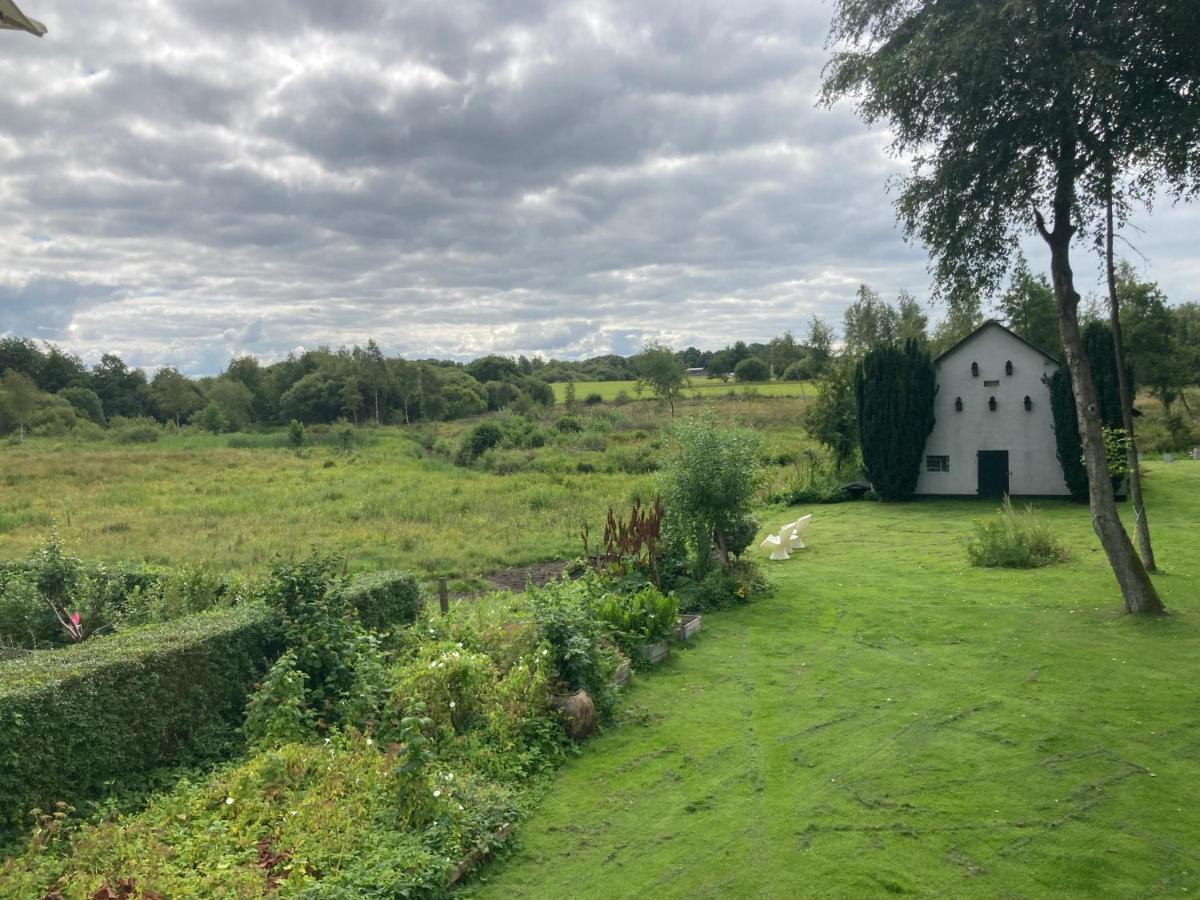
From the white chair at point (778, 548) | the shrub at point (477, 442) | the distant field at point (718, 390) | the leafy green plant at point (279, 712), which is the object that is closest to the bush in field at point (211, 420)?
the distant field at point (718, 390)

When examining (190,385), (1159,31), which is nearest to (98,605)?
(1159,31)

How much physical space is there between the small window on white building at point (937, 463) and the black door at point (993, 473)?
3.24 feet

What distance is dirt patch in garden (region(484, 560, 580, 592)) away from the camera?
14031mm

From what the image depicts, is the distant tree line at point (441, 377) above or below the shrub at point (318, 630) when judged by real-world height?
above

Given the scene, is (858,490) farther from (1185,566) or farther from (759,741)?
(759,741)

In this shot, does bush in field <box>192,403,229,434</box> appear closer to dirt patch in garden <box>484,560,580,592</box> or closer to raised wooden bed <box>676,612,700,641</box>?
dirt patch in garden <box>484,560,580,592</box>

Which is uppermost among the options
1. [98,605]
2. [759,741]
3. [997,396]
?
[997,396]

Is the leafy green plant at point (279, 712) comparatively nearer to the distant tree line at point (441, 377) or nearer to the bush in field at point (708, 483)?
the bush in field at point (708, 483)

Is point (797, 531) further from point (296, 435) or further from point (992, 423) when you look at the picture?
point (296, 435)

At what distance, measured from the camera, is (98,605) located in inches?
361

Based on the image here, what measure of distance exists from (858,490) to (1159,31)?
60.7ft

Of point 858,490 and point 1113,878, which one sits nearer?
point 1113,878

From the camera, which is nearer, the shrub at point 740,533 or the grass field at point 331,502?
the shrub at point 740,533

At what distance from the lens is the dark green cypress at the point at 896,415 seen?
78.7 feet
